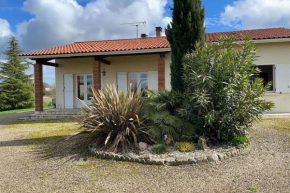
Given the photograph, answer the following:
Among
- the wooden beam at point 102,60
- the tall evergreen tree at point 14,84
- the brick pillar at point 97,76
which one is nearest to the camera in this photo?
the brick pillar at point 97,76

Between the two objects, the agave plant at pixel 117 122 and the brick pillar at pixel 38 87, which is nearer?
the agave plant at pixel 117 122

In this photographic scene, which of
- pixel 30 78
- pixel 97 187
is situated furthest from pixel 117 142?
pixel 30 78

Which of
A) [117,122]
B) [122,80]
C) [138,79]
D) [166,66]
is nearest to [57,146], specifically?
[117,122]

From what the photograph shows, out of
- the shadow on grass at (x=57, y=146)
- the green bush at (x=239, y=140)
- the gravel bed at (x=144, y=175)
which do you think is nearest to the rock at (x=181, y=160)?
the gravel bed at (x=144, y=175)

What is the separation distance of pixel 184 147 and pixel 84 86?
1025 cm

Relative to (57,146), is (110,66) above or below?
above

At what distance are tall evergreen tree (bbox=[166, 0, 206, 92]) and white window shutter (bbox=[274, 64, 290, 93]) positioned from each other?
6119mm

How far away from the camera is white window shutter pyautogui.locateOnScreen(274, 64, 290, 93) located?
1059 centimetres

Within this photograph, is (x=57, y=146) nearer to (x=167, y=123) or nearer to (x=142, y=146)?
(x=142, y=146)

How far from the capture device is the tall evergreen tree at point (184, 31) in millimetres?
6352

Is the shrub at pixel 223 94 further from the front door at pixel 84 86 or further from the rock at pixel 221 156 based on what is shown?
the front door at pixel 84 86

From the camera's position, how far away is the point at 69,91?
45.2 ft

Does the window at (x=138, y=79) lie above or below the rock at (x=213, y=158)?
above

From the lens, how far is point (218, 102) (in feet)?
16.8
